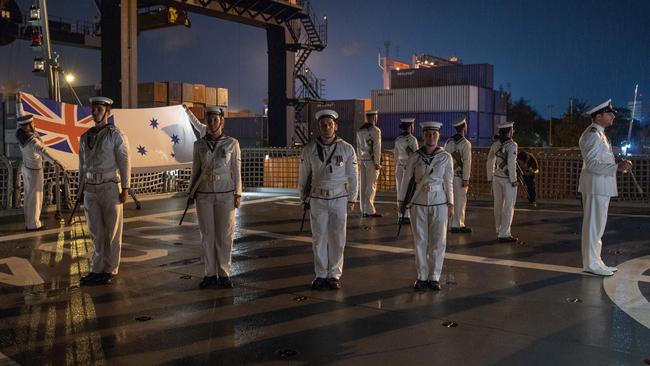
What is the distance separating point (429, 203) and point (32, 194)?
26.6ft

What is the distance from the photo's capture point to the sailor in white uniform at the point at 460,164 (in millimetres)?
10969

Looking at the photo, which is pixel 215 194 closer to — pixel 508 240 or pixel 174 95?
Answer: pixel 508 240

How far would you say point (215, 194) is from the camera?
23.6ft

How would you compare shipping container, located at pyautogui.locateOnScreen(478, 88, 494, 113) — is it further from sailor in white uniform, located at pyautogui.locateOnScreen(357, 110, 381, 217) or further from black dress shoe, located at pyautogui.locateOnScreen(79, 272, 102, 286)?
black dress shoe, located at pyautogui.locateOnScreen(79, 272, 102, 286)

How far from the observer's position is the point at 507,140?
33.3ft

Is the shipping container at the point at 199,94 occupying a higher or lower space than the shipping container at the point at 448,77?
lower

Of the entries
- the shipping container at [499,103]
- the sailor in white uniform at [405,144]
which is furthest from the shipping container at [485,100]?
the sailor in white uniform at [405,144]

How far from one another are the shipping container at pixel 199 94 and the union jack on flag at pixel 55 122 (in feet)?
99.6

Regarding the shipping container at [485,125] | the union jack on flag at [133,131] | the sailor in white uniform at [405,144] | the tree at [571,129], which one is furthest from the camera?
the tree at [571,129]

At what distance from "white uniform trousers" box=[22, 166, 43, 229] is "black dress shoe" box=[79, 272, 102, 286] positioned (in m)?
4.60

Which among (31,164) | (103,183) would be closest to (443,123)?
(31,164)

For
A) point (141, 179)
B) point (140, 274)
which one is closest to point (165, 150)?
point (141, 179)

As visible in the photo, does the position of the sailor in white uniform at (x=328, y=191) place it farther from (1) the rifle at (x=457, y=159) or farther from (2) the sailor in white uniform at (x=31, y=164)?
(2) the sailor in white uniform at (x=31, y=164)

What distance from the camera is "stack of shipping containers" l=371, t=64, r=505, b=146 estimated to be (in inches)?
1837
